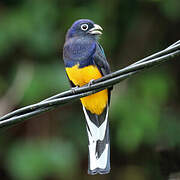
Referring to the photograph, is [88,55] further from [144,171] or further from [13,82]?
[144,171]

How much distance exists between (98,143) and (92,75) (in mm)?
685

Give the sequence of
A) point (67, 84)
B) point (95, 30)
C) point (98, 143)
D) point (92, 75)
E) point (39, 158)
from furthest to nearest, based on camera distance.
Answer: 1. point (67, 84)
2. point (39, 158)
3. point (95, 30)
4. point (98, 143)
5. point (92, 75)

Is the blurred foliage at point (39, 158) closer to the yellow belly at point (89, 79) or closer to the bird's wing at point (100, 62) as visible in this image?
the yellow belly at point (89, 79)

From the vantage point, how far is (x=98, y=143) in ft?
14.1

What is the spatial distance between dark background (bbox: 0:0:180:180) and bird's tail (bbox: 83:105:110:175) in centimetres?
136

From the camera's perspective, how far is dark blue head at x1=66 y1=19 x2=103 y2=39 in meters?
4.52

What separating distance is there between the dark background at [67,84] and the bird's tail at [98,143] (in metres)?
1.36

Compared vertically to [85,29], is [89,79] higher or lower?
lower

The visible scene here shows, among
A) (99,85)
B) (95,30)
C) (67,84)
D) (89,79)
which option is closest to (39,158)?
(67,84)

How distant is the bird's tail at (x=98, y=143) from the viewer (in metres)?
4.11

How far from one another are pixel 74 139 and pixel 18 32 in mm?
1796

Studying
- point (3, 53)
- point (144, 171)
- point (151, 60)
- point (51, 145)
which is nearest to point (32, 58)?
point (3, 53)

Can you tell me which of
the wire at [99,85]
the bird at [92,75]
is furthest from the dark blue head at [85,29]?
the wire at [99,85]

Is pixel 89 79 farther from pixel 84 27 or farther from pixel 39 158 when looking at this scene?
pixel 39 158
